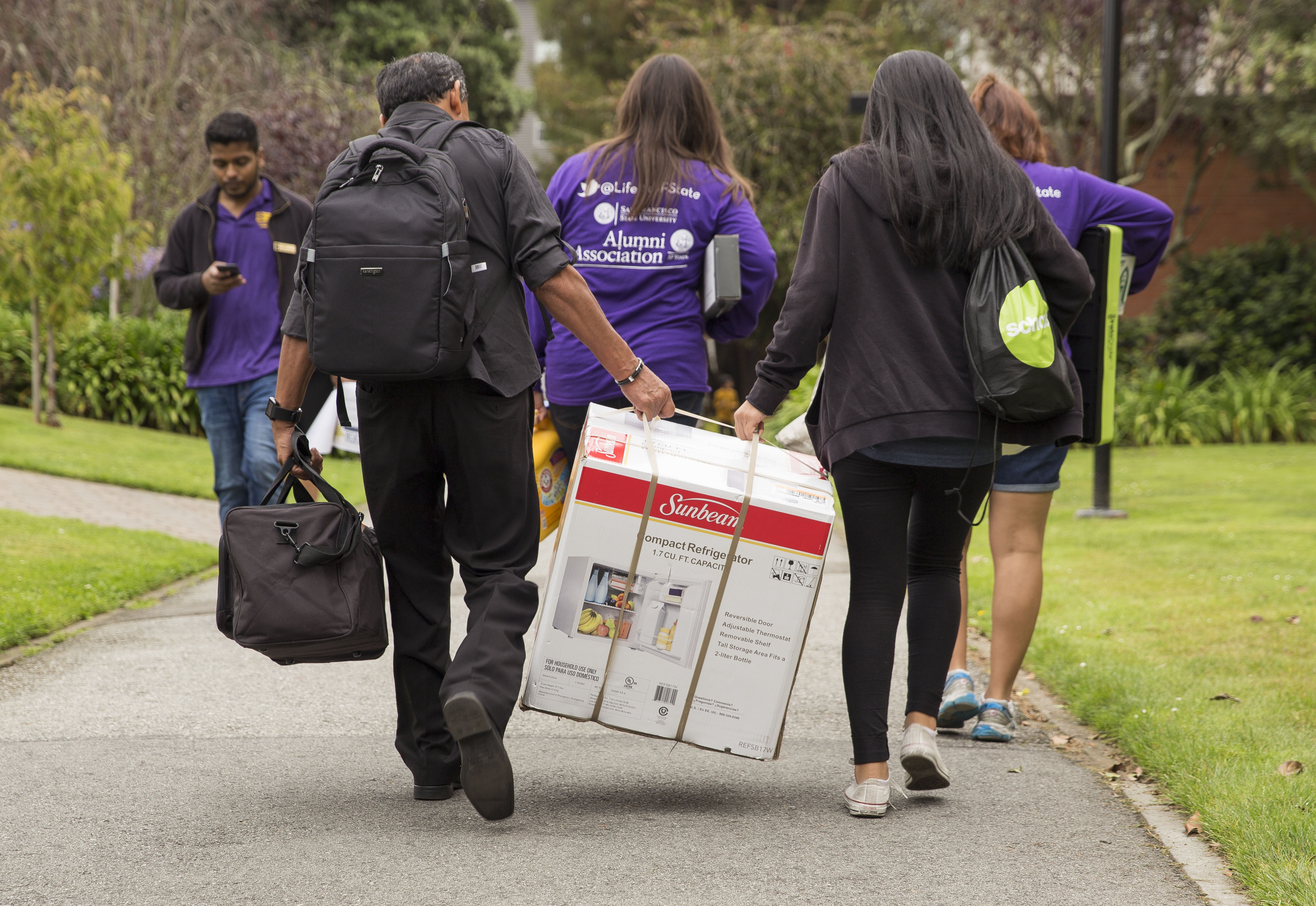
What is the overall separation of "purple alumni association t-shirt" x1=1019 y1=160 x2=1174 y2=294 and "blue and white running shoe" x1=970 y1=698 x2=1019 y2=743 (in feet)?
4.68

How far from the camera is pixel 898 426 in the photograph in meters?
3.27

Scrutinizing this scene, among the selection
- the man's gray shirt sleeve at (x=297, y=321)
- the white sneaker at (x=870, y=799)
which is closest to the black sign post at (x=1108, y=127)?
the white sneaker at (x=870, y=799)

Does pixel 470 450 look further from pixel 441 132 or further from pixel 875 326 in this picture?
pixel 875 326

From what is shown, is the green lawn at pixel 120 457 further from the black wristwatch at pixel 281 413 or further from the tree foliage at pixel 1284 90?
the tree foliage at pixel 1284 90

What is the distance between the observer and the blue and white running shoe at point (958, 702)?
419 cm

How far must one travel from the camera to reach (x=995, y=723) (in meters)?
4.19

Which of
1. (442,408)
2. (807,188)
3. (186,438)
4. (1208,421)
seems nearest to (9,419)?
(186,438)

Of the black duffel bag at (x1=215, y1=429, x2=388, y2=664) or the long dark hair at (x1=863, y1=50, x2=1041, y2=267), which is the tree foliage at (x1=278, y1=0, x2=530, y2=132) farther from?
the black duffel bag at (x1=215, y1=429, x2=388, y2=664)

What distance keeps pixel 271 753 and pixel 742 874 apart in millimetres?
1647

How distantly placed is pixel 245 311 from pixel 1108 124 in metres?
7.05

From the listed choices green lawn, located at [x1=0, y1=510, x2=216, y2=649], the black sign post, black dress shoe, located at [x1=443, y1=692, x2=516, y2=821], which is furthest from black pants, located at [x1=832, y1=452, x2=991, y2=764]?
the black sign post

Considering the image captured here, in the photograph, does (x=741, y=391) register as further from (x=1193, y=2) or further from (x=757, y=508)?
(x=757, y=508)

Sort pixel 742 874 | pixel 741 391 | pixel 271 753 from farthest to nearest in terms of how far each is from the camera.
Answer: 1. pixel 741 391
2. pixel 271 753
3. pixel 742 874

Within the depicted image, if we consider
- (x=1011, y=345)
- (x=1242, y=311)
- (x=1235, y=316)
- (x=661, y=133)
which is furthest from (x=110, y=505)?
(x=1242, y=311)
